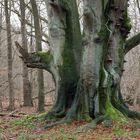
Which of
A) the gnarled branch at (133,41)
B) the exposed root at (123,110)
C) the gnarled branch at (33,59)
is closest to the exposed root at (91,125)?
the exposed root at (123,110)

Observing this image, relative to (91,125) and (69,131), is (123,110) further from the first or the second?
(69,131)

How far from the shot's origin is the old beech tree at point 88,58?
40.0 feet

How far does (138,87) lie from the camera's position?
1336 inches

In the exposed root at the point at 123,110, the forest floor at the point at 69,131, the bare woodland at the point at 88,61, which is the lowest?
the forest floor at the point at 69,131

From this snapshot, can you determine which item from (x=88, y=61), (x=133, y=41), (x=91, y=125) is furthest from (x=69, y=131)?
(x=133, y=41)

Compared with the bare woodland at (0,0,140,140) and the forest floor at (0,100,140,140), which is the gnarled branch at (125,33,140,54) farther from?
the forest floor at (0,100,140,140)

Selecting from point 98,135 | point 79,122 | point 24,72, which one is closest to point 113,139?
point 98,135

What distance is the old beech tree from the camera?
12.2 metres

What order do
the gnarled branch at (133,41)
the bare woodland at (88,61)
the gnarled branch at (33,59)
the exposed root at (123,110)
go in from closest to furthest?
the bare woodland at (88,61), the exposed root at (123,110), the gnarled branch at (133,41), the gnarled branch at (33,59)

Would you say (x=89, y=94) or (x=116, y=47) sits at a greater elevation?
(x=116, y=47)

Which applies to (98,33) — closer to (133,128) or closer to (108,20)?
(108,20)

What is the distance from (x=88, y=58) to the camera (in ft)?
40.2

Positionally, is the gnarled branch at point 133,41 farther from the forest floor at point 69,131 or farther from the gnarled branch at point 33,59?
the forest floor at point 69,131

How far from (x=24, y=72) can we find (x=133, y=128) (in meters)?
17.5
